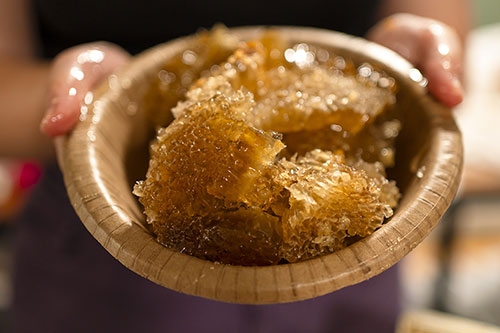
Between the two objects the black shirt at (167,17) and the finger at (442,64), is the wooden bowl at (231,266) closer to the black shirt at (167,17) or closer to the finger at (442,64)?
the finger at (442,64)

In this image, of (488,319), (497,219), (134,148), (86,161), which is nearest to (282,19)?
(134,148)

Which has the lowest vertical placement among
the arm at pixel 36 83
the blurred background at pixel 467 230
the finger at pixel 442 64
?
the blurred background at pixel 467 230

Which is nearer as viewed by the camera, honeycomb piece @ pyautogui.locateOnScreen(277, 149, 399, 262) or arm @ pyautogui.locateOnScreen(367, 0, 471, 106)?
honeycomb piece @ pyautogui.locateOnScreen(277, 149, 399, 262)

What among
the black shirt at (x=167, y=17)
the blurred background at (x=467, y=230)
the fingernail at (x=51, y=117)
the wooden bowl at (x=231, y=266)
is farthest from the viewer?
the blurred background at (x=467, y=230)

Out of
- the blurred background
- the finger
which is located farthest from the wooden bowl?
the blurred background

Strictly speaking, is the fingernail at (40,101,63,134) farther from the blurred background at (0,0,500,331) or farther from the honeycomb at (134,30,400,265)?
the blurred background at (0,0,500,331)

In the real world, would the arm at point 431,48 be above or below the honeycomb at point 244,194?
above

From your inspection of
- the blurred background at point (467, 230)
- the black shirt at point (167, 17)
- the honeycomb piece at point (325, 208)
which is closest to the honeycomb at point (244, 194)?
the honeycomb piece at point (325, 208)

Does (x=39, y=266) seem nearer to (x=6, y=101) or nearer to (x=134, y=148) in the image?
(x=6, y=101)

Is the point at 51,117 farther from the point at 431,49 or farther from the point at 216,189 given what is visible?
the point at 431,49
